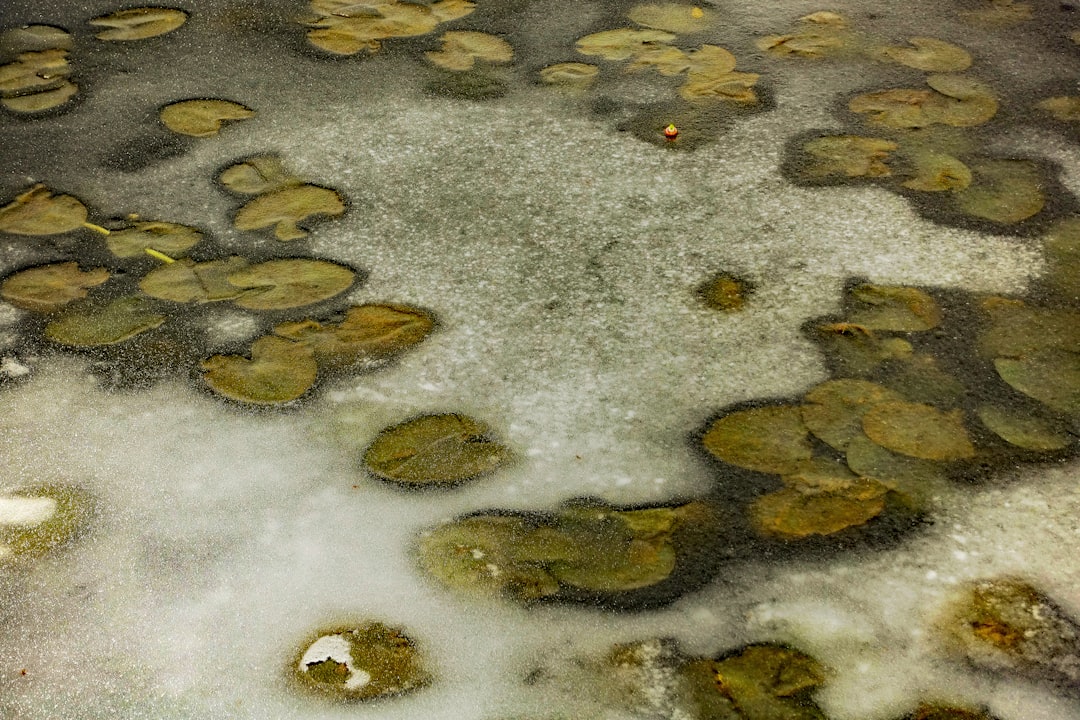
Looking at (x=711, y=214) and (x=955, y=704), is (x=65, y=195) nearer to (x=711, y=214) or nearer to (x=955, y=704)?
(x=711, y=214)

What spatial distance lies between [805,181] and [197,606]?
80.9 inches

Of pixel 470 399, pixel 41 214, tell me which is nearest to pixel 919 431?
pixel 470 399

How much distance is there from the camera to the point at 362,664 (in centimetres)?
179

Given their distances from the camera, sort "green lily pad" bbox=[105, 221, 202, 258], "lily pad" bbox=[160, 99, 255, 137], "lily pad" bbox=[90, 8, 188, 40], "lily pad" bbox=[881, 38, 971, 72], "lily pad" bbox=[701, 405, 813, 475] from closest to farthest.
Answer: "lily pad" bbox=[701, 405, 813, 475]
"green lily pad" bbox=[105, 221, 202, 258]
"lily pad" bbox=[160, 99, 255, 137]
"lily pad" bbox=[881, 38, 971, 72]
"lily pad" bbox=[90, 8, 188, 40]

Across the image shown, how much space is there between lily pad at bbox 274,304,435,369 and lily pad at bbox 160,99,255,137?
1097 mm

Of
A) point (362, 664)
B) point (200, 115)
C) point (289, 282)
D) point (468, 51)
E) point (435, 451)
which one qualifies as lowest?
point (362, 664)

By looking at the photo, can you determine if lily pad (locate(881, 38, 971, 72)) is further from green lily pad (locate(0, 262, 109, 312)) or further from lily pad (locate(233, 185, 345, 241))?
green lily pad (locate(0, 262, 109, 312))

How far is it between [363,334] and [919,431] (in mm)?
1314

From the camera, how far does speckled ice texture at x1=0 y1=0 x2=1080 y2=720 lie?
1.80 m

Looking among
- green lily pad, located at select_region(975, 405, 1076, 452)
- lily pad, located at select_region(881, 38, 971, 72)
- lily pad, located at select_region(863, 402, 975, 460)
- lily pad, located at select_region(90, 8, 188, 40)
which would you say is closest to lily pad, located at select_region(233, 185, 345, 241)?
lily pad, located at select_region(90, 8, 188, 40)

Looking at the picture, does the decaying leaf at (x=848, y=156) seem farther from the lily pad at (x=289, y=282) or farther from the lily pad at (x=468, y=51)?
the lily pad at (x=289, y=282)

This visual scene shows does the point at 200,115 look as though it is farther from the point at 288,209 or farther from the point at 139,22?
the point at 139,22

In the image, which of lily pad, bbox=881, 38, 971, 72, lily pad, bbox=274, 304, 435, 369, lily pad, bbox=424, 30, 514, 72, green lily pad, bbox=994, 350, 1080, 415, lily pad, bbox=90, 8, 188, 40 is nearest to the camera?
green lily pad, bbox=994, 350, 1080, 415

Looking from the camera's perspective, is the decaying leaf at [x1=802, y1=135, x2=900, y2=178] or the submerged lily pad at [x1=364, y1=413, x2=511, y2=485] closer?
the submerged lily pad at [x1=364, y1=413, x2=511, y2=485]
